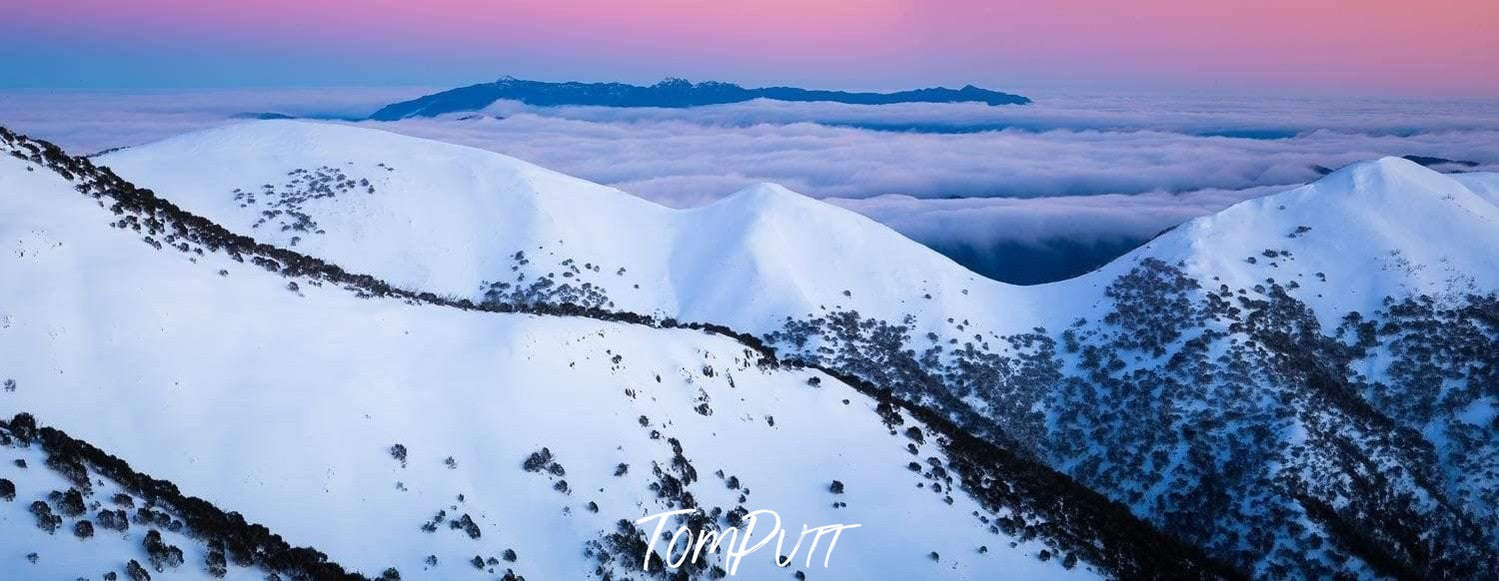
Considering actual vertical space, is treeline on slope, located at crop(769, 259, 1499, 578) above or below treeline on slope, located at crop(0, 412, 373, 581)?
below

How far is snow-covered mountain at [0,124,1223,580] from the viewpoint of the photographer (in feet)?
75.7

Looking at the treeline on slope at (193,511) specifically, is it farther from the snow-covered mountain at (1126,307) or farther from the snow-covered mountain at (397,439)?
Result: the snow-covered mountain at (1126,307)

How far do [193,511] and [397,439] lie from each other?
837cm

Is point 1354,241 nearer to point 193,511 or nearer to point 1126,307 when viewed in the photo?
point 1126,307

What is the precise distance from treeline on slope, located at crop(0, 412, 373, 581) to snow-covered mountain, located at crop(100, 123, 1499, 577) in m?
43.0

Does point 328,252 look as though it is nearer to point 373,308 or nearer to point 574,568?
point 373,308

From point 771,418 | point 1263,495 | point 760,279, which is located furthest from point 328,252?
point 1263,495

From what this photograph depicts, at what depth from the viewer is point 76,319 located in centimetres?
2941

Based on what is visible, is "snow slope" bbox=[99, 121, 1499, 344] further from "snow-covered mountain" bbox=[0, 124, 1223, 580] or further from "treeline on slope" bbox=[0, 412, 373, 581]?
"treeline on slope" bbox=[0, 412, 373, 581]

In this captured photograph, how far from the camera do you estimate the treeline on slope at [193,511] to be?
21094 millimetres

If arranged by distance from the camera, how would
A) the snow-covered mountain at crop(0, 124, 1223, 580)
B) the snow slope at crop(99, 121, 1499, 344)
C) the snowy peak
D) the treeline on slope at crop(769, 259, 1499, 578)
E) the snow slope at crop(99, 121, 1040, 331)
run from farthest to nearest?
the snow slope at crop(99, 121, 1040, 331), the snow slope at crop(99, 121, 1499, 344), the snowy peak, the treeline on slope at crop(769, 259, 1499, 578), the snow-covered mountain at crop(0, 124, 1223, 580)

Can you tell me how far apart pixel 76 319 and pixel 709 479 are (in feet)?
71.7

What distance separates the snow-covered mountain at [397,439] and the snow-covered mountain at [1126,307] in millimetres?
13812

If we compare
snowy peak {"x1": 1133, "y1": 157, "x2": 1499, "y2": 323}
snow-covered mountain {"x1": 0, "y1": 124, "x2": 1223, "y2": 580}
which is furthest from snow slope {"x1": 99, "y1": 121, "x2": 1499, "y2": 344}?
snow-covered mountain {"x1": 0, "y1": 124, "x2": 1223, "y2": 580}
